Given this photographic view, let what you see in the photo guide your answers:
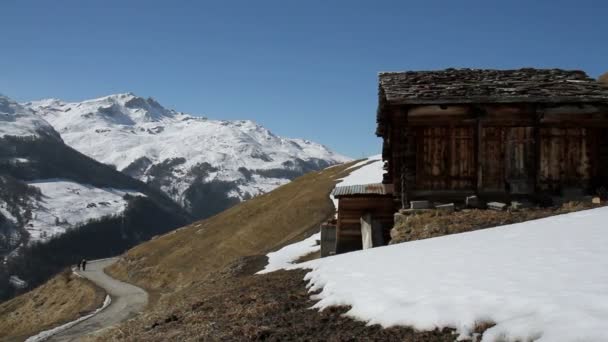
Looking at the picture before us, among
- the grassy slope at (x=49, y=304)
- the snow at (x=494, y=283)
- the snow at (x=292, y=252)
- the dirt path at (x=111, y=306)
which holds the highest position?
the snow at (x=494, y=283)

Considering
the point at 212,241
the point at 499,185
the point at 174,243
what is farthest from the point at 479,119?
the point at 174,243

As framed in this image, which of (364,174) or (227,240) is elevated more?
(364,174)

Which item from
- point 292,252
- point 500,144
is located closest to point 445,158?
point 500,144

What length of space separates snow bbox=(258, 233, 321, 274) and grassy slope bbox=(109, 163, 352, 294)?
2.77 m

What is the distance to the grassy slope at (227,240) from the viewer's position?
49344 millimetres

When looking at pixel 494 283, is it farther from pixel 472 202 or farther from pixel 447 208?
pixel 472 202

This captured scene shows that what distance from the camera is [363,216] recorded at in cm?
2525

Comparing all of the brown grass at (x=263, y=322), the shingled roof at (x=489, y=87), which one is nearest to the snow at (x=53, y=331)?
the brown grass at (x=263, y=322)

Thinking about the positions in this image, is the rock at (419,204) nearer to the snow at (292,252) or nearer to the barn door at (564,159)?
the barn door at (564,159)

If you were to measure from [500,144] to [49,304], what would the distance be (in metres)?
48.0

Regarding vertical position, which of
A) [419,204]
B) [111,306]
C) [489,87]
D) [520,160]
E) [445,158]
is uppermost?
[489,87]

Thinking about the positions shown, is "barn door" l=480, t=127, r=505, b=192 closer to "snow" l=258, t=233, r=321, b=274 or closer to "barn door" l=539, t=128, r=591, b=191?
"barn door" l=539, t=128, r=591, b=191

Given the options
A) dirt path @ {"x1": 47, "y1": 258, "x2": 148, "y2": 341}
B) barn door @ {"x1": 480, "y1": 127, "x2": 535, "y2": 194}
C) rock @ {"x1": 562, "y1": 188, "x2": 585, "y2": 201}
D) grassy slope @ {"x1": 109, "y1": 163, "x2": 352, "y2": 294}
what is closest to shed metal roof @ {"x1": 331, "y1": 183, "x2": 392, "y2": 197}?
barn door @ {"x1": 480, "y1": 127, "x2": 535, "y2": 194}

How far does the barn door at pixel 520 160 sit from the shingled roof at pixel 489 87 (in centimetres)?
153
